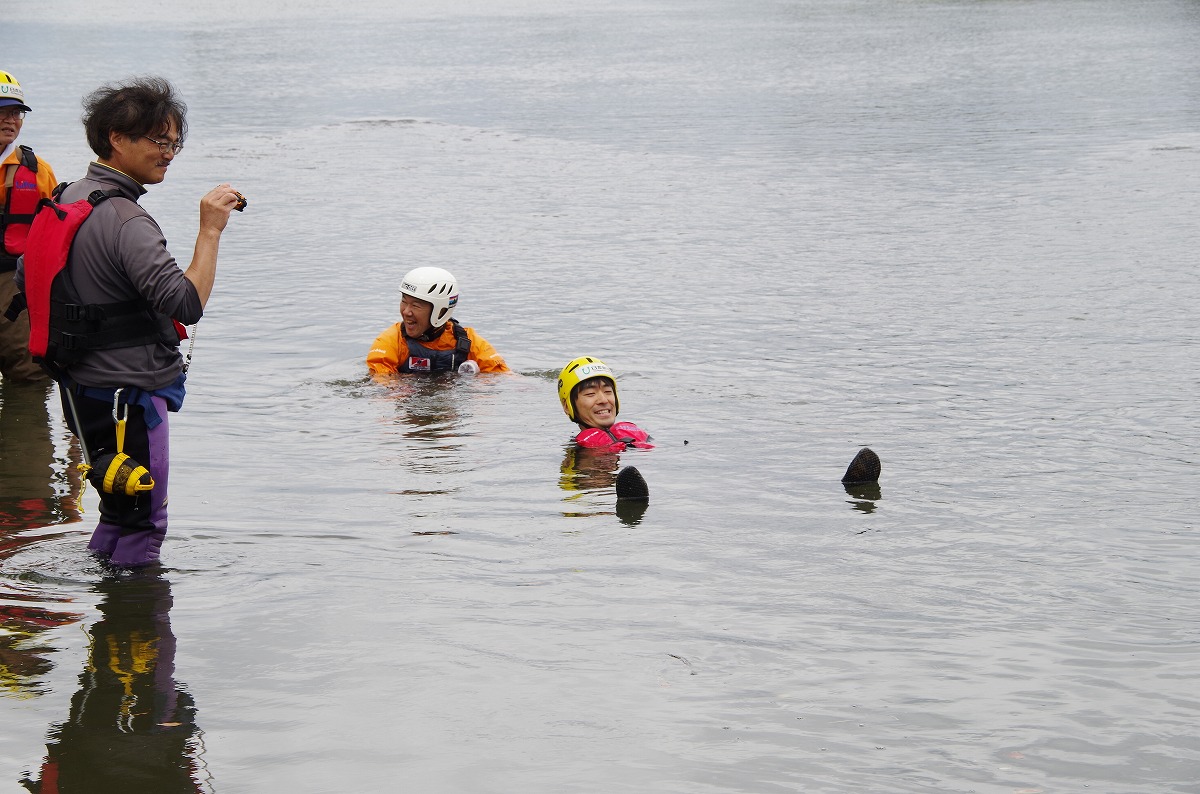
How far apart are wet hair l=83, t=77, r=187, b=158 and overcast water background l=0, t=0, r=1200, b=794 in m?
2.24

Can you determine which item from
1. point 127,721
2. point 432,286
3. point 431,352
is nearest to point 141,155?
point 127,721

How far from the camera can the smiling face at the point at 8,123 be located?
1062 cm

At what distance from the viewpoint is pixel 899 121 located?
3478 cm

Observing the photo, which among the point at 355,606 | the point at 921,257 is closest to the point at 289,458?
the point at 355,606

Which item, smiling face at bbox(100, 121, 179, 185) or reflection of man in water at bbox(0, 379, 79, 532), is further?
reflection of man in water at bbox(0, 379, 79, 532)

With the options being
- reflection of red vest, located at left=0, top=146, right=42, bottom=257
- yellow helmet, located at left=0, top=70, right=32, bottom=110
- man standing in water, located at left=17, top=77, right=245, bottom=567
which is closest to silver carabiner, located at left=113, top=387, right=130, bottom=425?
man standing in water, located at left=17, top=77, right=245, bottom=567

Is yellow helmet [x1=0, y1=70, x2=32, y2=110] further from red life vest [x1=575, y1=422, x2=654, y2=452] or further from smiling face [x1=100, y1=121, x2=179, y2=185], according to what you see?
red life vest [x1=575, y1=422, x2=654, y2=452]

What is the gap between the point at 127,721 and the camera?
5.84 meters

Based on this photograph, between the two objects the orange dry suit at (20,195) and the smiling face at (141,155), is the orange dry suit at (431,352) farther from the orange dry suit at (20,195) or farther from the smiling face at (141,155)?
the smiling face at (141,155)

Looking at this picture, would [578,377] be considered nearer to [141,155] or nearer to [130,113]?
[141,155]

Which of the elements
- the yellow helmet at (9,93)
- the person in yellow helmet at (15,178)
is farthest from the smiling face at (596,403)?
the yellow helmet at (9,93)

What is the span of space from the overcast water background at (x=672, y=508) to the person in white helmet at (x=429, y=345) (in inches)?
12.0

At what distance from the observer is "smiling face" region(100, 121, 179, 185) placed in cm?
648

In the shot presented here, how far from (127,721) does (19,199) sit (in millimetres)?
6387
